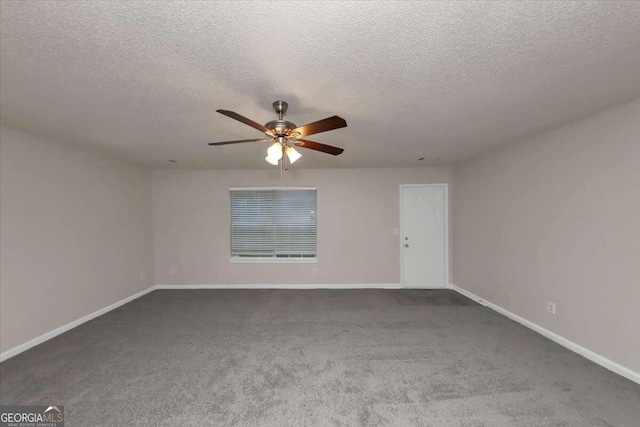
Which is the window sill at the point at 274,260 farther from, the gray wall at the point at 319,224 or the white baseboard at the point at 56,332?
the white baseboard at the point at 56,332

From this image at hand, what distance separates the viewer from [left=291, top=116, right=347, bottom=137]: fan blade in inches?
62.3

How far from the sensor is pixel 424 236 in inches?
175

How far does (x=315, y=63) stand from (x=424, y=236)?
3842 mm

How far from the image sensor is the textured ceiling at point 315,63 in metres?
1.08

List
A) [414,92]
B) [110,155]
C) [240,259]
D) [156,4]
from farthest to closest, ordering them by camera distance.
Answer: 1. [240,259]
2. [110,155]
3. [414,92]
4. [156,4]

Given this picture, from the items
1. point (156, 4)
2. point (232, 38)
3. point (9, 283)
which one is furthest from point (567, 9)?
point (9, 283)

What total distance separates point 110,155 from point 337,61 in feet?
12.3

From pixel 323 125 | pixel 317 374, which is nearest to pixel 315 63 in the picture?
pixel 323 125

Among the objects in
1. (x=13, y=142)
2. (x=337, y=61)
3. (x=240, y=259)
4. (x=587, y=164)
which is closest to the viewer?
(x=337, y=61)

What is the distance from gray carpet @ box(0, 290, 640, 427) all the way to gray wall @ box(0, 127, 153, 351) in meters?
0.39

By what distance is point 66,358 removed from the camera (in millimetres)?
2295

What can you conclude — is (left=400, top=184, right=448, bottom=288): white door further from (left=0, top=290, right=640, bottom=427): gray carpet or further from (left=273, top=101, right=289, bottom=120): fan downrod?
(left=273, top=101, right=289, bottom=120): fan downrod

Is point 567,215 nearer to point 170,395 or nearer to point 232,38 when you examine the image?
point 232,38

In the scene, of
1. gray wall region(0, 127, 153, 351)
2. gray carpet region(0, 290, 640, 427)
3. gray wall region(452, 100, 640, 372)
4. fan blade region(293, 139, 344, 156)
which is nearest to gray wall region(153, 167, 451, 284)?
gray wall region(0, 127, 153, 351)
